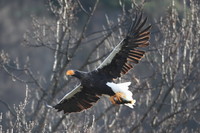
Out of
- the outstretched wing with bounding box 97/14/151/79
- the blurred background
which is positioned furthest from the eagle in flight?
the blurred background

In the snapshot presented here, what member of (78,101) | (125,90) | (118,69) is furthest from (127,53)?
(78,101)

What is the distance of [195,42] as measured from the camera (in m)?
9.22

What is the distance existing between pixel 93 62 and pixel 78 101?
130 cm

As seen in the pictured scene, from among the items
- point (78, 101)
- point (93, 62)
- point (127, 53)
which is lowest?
point (78, 101)

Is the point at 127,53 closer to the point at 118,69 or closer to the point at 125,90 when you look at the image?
the point at 118,69

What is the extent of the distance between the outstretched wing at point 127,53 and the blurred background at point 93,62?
552 mm

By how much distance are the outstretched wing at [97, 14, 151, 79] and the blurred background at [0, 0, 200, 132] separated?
0.55m

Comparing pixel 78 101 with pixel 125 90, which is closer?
pixel 125 90

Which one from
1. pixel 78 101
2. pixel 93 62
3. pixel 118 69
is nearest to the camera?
pixel 118 69

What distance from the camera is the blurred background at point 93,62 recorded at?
330 inches

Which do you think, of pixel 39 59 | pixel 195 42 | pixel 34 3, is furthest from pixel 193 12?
pixel 34 3

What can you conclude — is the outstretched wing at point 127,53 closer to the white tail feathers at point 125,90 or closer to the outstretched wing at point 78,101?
the white tail feathers at point 125,90

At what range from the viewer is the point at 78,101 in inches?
302

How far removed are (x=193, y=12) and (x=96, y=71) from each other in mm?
3083
